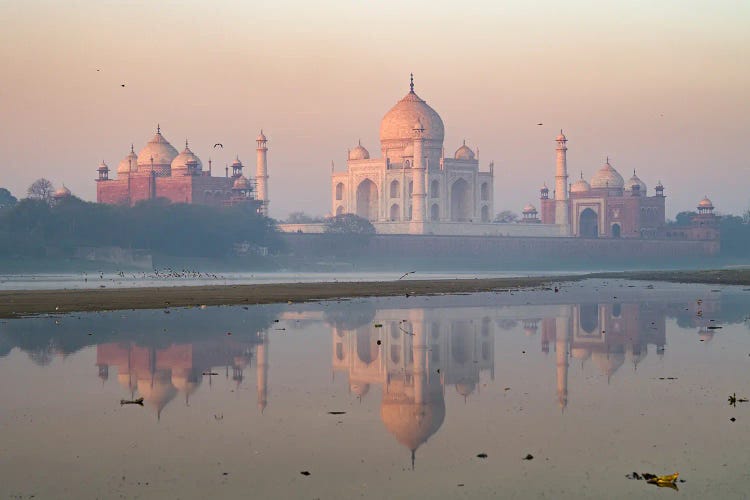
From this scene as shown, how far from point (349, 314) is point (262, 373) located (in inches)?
466

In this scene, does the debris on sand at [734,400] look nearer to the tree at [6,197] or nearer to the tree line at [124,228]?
the tree line at [124,228]

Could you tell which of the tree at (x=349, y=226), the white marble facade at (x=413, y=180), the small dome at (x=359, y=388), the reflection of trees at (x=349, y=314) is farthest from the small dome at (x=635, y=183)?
the small dome at (x=359, y=388)

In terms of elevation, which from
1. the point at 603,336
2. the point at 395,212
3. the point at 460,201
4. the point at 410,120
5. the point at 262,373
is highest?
the point at 410,120

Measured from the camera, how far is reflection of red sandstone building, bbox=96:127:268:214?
84.4 metres

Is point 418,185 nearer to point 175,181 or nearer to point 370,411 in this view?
point 175,181

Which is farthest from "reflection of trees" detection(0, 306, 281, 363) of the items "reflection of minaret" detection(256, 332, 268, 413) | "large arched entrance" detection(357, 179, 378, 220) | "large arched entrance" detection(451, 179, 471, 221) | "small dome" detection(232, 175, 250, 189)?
"large arched entrance" detection(451, 179, 471, 221)

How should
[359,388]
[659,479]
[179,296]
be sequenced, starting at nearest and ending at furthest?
[659,479]
[359,388]
[179,296]

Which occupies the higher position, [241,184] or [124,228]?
[241,184]

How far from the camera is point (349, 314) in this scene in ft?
88.8

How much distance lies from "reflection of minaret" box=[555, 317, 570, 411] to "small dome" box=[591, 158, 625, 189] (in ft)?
278

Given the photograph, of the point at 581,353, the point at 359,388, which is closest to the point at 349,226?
the point at 581,353

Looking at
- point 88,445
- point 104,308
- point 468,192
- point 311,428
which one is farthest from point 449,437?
point 468,192

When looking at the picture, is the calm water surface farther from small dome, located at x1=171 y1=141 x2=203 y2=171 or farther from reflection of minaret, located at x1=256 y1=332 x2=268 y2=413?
small dome, located at x1=171 y1=141 x2=203 y2=171

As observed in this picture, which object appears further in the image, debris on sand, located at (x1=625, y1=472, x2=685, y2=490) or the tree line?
the tree line
